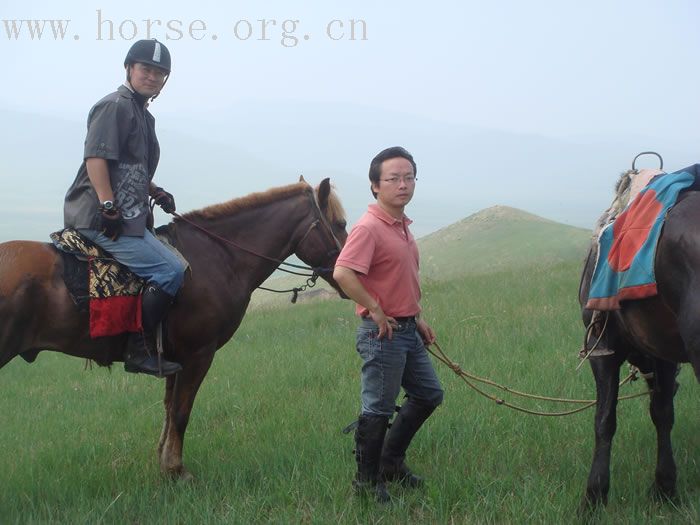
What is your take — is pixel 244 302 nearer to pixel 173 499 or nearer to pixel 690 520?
pixel 173 499

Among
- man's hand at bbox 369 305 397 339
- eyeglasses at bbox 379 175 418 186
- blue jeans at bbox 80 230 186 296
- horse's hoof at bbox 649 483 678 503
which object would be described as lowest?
horse's hoof at bbox 649 483 678 503

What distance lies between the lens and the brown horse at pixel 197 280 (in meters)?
4.31

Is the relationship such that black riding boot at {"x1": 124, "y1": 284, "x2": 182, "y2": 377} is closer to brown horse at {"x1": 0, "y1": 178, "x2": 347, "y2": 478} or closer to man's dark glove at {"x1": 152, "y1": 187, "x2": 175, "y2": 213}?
brown horse at {"x1": 0, "y1": 178, "x2": 347, "y2": 478}

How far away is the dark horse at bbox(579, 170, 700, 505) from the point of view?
3082 millimetres

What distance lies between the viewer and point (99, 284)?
441 centimetres

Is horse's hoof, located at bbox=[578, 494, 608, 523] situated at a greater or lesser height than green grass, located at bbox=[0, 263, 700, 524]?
greater

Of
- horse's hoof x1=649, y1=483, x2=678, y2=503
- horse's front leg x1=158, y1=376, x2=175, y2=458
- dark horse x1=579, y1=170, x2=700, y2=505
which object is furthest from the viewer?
horse's front leg x1=158, y1=376, x2=175, y2=458

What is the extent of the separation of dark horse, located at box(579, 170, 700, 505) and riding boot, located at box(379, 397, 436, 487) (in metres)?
1.01

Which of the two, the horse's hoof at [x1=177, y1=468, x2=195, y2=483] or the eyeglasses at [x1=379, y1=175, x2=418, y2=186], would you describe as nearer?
the eyeglasses at [x1=379, y1=175, x2=418, y2=186]

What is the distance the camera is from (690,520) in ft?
11.6

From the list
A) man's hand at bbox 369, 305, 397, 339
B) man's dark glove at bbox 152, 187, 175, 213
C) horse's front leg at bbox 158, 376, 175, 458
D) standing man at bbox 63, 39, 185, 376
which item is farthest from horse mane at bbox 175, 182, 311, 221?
man's hand at bbox 369, 305, 397, 339

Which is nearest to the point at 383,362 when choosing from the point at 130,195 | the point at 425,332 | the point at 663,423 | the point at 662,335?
the point at 425,332

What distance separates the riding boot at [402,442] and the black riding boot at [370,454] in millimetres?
233

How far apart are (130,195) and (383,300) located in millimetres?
1858
